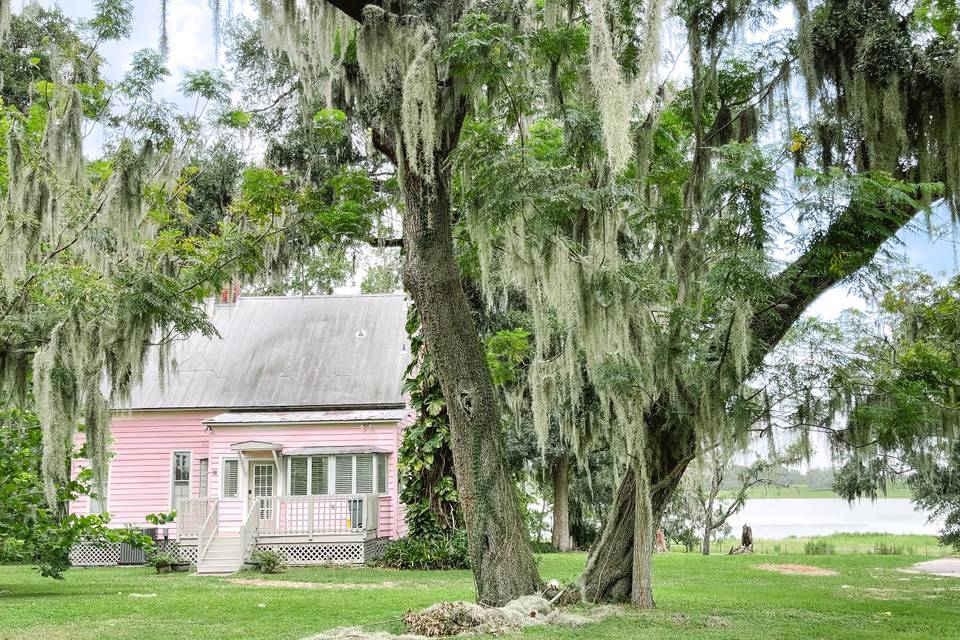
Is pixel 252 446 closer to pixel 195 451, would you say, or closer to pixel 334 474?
pixel 334 474

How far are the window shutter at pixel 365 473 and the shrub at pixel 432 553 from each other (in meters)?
2.69

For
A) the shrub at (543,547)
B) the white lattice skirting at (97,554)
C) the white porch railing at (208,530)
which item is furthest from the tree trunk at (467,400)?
the shrub at (543,547)

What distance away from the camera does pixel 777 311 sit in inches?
317

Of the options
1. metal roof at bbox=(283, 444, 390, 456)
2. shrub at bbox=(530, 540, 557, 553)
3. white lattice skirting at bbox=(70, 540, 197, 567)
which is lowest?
shrub at bbox=(530, 540, 557, 553)

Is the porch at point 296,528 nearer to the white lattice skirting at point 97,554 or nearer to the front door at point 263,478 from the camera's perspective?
the white lattice skirting at point 97,554

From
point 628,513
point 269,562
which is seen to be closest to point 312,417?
point 269,562

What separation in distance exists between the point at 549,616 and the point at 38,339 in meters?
7.12

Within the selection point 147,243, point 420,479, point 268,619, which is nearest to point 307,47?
point 147,243

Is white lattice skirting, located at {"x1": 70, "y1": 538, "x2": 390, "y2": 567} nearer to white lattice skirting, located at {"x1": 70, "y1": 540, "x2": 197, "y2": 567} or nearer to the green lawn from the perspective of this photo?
white lattice skirting, located at {"x1": 70, "y1": 540, "x2": 197, "y2": 567}

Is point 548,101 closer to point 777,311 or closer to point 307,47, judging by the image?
point 307,47

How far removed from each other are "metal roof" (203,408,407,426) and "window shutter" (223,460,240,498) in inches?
38.0

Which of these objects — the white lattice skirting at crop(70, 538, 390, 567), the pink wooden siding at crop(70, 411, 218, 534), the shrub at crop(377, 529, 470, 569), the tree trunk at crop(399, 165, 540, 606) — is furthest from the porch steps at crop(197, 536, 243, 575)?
the tree trunk at crop(399, 165, 540, 606)

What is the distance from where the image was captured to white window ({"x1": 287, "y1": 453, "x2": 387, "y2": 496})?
741 inches

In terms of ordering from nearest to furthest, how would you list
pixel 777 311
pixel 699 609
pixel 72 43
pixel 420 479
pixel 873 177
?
pixel 873 177 → pixel 777 311 → pixel 699 609 → pixel 72 43 → pixel 420 479
